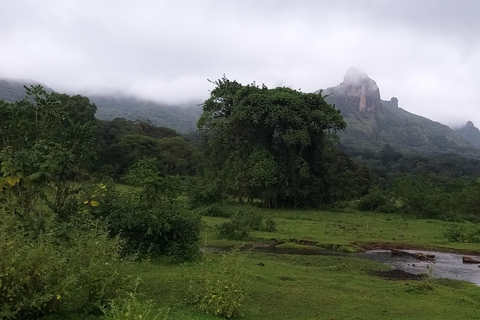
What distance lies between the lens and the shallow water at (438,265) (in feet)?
61.2

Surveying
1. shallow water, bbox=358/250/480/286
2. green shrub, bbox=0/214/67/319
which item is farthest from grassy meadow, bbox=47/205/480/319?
green shrub, bbox=0/214/67/319

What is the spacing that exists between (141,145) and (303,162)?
25810 millimetres

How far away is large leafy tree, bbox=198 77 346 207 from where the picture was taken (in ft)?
137

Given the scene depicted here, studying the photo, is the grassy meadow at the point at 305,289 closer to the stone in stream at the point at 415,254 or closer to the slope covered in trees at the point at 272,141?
the stone in stream at the point at 415,254

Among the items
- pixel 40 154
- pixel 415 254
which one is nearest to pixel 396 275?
pixel 415 254

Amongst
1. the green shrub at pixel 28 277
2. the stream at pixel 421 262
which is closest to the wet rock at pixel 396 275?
the stream at pixel 421 262

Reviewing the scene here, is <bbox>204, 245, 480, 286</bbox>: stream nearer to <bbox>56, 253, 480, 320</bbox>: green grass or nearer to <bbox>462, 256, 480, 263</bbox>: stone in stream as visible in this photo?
<bbox>462, 256, 480, 263</bbox>: stone in stream

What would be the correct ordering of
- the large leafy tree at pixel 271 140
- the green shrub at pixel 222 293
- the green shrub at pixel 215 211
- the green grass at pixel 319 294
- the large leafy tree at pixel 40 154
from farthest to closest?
the large leafy tree at pixel 271 140 < the green shrub at pixel 215 211 < the large leafy tree at pixel 40 154 < the green grass at pixel 319 294 < the green shrub at pixel 222 293

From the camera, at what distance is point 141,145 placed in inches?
2389

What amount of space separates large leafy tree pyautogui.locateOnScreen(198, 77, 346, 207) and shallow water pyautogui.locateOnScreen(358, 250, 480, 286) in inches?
716

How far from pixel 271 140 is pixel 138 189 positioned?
29.6 metres

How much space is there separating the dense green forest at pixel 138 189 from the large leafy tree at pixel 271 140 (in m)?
0.12

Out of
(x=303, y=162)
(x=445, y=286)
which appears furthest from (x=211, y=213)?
(x=445, y=286)

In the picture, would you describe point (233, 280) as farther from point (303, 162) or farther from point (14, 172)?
point (303, 162)
